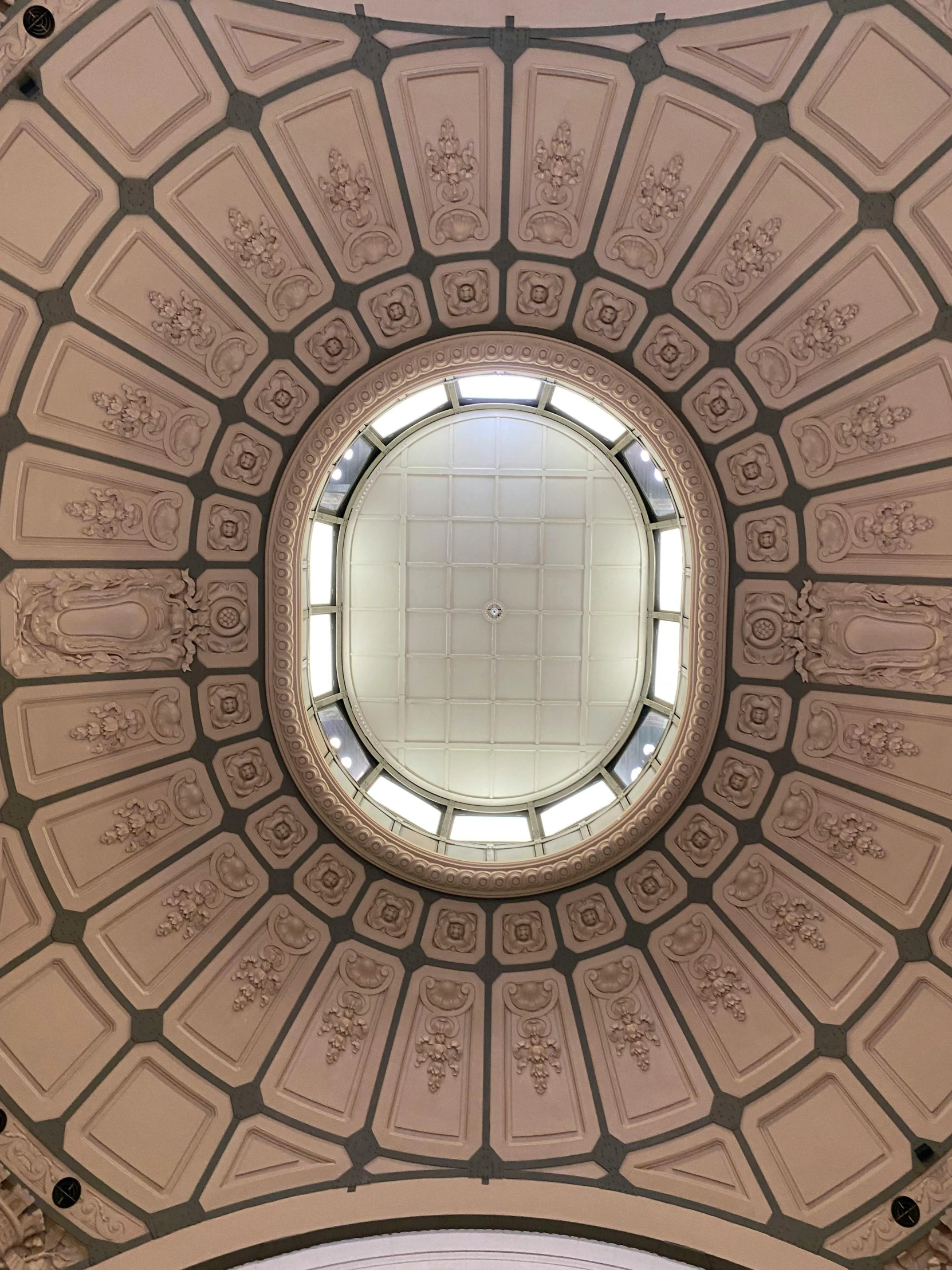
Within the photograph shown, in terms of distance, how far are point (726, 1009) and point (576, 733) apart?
5220mm

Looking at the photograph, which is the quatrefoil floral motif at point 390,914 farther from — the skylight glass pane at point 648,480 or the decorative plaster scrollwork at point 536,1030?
the skylight glass pane at point 648,480

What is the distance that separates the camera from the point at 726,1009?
13.1 metres

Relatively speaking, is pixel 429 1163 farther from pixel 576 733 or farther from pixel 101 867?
pixel 576 733

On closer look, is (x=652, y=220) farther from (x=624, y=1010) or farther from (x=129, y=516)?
(x=624, y=1010)

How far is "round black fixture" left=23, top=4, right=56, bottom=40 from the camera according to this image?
987 cm

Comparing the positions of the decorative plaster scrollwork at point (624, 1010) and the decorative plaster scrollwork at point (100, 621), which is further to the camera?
the decorative plaster scrollwork at point (624, 1010)

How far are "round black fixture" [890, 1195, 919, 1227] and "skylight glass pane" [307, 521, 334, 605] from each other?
11.4 metres

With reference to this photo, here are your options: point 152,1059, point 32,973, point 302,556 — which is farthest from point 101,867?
point 302,556

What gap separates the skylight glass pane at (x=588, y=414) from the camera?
14719 millimetres

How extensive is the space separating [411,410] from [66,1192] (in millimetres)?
11727

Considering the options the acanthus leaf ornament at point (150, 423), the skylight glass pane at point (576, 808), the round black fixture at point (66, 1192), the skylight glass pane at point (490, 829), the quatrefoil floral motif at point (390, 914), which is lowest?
the round black fixture at point (66, 1192)

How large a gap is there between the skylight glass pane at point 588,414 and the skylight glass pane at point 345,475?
10.2 ft

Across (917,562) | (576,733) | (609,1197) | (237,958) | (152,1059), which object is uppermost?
(917,562)

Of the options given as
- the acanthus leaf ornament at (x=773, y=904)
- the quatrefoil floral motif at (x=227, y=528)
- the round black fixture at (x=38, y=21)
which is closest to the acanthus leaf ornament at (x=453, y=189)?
the round black fixture at (x=38, y=21)
